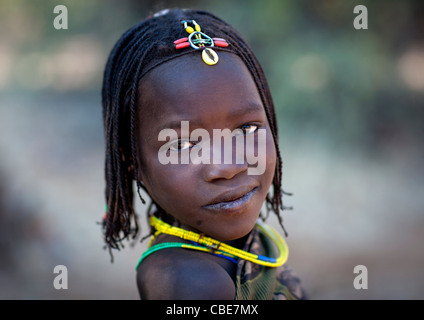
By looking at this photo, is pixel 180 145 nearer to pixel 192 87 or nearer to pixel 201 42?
pixel 192 87

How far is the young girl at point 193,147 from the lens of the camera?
1499mm

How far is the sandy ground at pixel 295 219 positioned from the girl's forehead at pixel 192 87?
2.22 m

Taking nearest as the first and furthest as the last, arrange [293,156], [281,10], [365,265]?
[365,265] → [293,156] → [281,10]

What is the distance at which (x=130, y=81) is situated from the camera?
1686mm

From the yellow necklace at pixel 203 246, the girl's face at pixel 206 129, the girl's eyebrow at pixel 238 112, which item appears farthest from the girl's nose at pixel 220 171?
the yellow necklace at pixel 203 246

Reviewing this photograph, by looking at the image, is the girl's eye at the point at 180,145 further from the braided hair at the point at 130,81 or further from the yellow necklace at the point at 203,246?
the yellow necklace at the point at 203,246

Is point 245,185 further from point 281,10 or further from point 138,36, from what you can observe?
point 281,10

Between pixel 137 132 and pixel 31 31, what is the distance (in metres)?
4.32

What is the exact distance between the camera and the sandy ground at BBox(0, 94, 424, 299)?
3457mm

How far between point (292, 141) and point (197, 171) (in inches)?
138

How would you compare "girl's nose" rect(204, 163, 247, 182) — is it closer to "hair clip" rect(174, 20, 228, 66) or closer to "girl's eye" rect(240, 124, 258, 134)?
"girl's eye" rect(240, 124, 258, 134)

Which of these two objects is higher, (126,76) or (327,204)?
(126,76)

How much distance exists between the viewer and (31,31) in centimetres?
531

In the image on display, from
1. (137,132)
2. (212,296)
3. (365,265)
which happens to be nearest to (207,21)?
(137,132)
